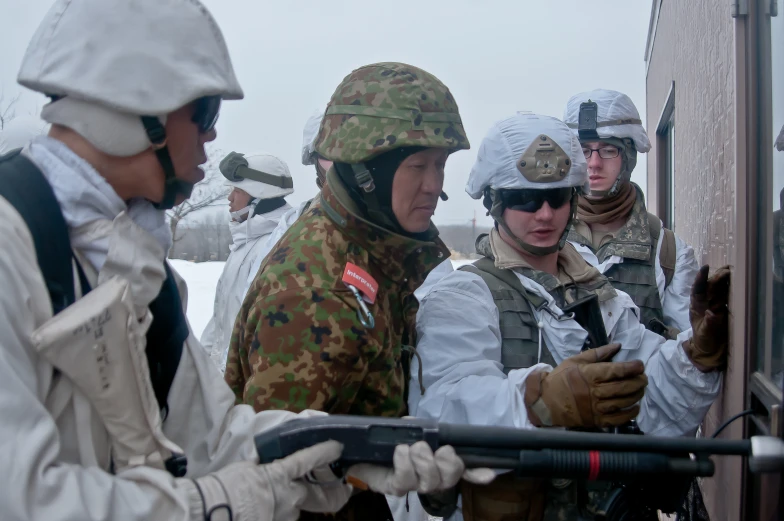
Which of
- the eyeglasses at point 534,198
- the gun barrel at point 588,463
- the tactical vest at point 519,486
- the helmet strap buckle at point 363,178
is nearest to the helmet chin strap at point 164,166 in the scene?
the helmet strap buckle at point 363,178

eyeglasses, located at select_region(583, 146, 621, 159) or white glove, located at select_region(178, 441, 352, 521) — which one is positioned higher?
eyeglasses, located at select_region(583, 146, 621, 159)

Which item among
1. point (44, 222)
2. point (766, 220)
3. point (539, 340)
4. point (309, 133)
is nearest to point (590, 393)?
point (539, 340)

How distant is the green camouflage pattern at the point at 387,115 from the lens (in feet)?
7.00

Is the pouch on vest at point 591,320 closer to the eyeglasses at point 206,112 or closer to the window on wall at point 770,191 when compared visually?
the window on wall at point 770,191

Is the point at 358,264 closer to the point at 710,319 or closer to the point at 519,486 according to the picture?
the point at 519,486

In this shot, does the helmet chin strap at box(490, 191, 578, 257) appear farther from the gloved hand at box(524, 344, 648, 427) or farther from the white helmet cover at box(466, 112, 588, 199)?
the gloved hand at box(524, 344, 648, 427)

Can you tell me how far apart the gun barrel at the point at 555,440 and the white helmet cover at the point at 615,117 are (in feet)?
8.08

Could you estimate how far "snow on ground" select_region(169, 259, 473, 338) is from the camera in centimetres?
1069

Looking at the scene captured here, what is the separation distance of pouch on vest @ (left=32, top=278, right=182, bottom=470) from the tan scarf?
110 inches

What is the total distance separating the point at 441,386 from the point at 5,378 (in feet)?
4.50

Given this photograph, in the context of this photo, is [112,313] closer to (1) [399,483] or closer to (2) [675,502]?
A: (1) [399,483]

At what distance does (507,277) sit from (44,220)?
5.31 ft

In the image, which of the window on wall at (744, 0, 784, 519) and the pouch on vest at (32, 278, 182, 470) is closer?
the pouch on vest at (32, 278, 182, 470)

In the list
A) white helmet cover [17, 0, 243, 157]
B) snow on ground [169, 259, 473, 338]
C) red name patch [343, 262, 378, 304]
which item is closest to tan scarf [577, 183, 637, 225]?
red name patch [343, 262, 378, 304]
